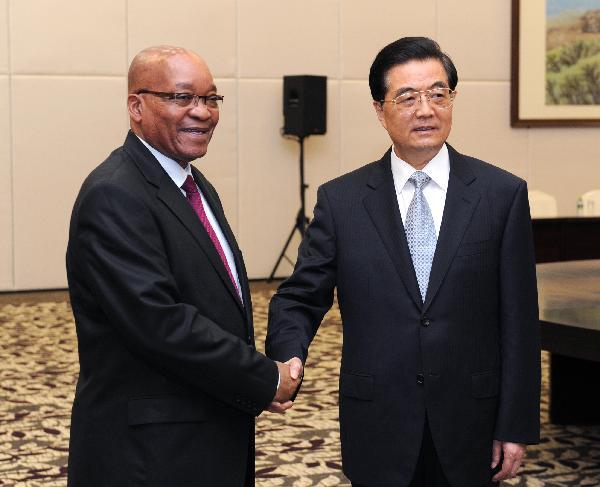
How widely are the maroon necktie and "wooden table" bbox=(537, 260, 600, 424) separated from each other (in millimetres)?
1669

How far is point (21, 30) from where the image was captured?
9102 mm

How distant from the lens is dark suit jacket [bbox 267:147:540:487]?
2.38m

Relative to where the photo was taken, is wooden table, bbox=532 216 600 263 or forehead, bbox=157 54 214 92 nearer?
forehead, bbox=157 54 214 92

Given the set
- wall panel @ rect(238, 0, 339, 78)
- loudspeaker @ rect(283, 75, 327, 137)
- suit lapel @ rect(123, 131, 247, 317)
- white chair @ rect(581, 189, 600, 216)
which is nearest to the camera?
suit lapel @ rect(123, 131, 247, 317)

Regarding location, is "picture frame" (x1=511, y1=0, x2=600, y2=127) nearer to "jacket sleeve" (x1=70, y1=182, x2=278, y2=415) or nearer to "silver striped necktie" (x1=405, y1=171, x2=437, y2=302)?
"silver striped necktie" (x1=405, y1=171, x2=437, y2=302)

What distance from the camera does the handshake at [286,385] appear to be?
2307 millimetres

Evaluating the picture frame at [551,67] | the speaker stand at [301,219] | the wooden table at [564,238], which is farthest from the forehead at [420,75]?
the picture frame at [551,67]

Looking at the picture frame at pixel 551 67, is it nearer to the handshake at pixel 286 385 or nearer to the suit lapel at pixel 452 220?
the suit lapel at pixel 452 220

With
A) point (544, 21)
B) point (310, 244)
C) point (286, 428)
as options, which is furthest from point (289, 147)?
point (310, 244)

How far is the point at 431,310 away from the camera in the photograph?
7.82 feet

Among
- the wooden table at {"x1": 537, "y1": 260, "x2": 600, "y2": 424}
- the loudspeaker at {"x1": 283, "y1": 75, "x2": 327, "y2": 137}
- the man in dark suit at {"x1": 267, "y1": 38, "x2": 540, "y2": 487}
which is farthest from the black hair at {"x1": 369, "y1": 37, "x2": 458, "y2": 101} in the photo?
the loudspeaker at {"x1": 283, "y1": 75, "x2": 327, "y2": 137}

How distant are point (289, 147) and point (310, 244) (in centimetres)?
758

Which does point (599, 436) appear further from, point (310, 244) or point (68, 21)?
point (68, 21)

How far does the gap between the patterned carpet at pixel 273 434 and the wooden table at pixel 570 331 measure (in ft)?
0.35
